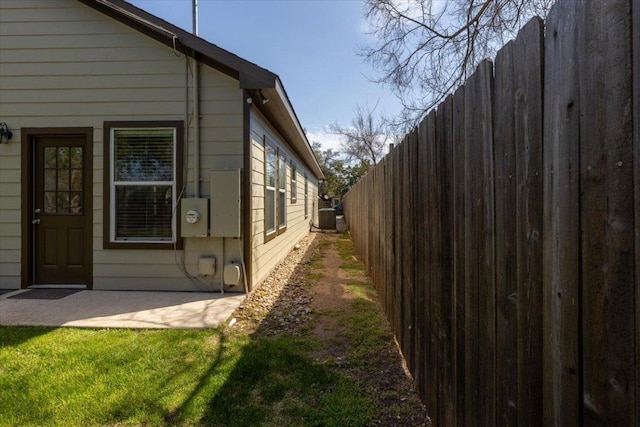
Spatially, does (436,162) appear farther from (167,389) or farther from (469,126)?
(167,389)

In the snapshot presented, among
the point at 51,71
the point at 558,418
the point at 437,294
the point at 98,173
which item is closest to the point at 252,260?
the point at 98,173

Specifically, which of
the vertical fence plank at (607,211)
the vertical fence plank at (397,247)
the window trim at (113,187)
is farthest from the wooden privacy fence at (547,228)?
the window trim at (113,187)

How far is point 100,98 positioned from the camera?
482 centimetres

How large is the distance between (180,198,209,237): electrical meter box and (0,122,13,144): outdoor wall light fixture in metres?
2.57

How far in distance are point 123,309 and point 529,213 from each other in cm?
424

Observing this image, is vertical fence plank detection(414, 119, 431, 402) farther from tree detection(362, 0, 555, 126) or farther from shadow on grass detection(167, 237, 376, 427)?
tree detection(362, 0, 555, 126)

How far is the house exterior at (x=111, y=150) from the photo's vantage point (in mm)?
4746

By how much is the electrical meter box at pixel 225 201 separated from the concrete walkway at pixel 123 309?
902mm

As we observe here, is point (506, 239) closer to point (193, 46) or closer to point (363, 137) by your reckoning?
point (193, 46)

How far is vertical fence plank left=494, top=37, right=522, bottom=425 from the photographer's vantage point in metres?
1.15

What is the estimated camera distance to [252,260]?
16.1 ft

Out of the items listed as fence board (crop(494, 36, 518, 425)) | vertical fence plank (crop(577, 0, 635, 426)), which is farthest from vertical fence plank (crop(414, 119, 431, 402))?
vertical fence plank (crop(577, 0, 635, 426))

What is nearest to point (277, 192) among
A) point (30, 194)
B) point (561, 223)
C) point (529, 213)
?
point (30, 194)

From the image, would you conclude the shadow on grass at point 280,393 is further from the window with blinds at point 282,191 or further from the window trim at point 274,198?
the window with blinds at point 282,191
